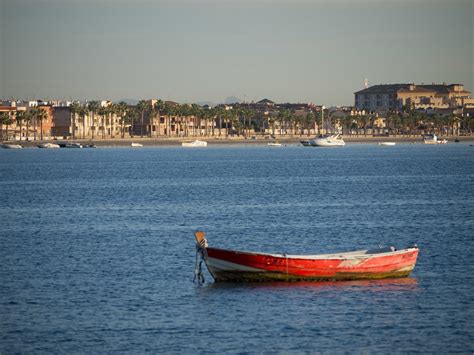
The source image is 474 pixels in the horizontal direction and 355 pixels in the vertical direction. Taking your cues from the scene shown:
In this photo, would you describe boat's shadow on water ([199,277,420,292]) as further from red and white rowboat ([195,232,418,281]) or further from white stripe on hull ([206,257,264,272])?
white stripe on hull ([206,257,264,272])

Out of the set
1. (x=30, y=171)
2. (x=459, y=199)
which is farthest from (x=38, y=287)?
(x=30, y=171)

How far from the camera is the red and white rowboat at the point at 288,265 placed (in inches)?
1850

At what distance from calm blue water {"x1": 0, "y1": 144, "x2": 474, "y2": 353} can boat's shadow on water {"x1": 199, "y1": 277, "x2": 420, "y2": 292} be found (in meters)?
0.09

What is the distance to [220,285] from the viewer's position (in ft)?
157

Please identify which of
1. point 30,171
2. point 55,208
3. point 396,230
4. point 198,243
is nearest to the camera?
point 198,243

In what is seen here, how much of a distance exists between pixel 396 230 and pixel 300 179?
71242 millimetres

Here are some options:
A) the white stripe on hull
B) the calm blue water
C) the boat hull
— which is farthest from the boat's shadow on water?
the white stripe on hull

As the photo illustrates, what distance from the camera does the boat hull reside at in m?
47.0

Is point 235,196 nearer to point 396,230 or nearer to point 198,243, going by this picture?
point 396,230

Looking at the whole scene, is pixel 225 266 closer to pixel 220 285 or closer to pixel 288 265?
pixel 220 285

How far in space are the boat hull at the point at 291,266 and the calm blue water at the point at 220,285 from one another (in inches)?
18.9

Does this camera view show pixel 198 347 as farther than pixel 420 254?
No

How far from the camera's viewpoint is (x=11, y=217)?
87125 mm

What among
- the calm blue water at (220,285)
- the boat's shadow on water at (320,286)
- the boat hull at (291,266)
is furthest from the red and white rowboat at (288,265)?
the calm blue water at (220,285)
